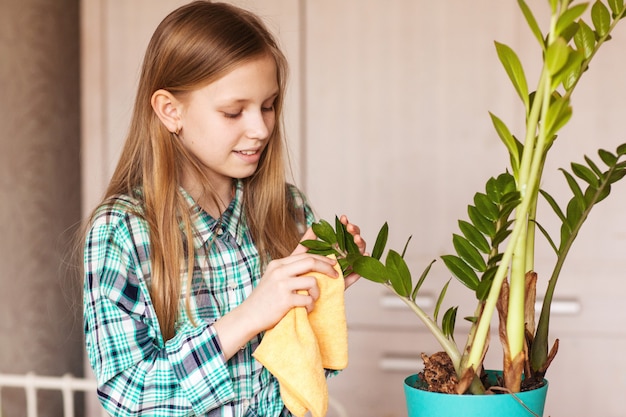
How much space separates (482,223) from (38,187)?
1315mm

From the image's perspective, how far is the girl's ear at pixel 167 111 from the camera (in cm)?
99

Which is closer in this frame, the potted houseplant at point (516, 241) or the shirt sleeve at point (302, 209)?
the potted houseplant at point (516, 241)

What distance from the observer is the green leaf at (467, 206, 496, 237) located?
671 mm

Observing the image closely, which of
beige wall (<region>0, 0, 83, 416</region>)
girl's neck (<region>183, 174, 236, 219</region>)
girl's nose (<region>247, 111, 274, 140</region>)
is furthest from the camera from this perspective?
beige wall (<region>0, 0, 83, 416</region>)

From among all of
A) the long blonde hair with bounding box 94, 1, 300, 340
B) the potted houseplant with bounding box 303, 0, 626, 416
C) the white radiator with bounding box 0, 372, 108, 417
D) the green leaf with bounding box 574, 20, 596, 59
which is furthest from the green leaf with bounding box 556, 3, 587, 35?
the white radiator with bounding box 0, 372, 108, 417

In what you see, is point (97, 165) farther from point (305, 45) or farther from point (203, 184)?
point (203, 184)

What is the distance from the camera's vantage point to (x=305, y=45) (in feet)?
5.78

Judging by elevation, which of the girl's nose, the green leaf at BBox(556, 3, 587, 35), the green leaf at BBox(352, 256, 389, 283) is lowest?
the green leaf at BBox(352, 256, 389, 283)

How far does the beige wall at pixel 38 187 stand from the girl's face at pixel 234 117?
31.6 inches

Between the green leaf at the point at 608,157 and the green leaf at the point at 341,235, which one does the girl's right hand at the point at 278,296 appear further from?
the green leaf at the point at 608,157

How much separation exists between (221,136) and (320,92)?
0.85 meters

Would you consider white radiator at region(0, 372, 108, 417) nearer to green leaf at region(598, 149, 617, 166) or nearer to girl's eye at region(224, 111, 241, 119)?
girl's eye at region(224, 111, 241, 119)

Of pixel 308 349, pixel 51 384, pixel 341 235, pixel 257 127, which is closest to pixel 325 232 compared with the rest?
pixel 341 235

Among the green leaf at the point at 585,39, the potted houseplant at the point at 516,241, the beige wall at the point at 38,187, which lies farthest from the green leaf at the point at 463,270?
the beige wall at the point at 38,187
